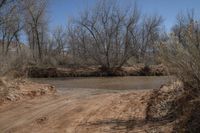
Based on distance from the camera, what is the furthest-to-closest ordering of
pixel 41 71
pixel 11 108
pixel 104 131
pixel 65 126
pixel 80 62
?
pixel 80 62, pixel 41 71, pixel 11 108, pixel 65 126, pixel 104 131

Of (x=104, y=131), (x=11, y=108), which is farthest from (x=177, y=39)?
(x=11, y=108)

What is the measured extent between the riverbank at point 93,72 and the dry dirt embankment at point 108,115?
24487 millimetres

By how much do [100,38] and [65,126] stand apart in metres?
34.1

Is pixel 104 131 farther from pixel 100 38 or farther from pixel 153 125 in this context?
pixel 100 38

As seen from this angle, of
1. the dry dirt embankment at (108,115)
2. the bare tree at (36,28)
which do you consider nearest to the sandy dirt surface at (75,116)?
the dry dirt embankment at (108,115)

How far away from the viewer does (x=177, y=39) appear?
10.8 metres

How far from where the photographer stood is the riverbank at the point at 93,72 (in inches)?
1544

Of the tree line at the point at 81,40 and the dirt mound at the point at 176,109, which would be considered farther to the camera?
the tree line at the point at 81,40

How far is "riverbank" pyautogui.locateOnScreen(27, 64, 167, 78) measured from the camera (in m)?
39.2

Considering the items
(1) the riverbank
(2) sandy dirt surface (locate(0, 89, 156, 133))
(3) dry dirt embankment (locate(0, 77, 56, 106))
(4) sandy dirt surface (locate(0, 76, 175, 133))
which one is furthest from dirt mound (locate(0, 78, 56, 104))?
(1) the riverbank

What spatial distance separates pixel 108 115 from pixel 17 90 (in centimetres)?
659

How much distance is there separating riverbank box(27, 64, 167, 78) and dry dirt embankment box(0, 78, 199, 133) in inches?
964

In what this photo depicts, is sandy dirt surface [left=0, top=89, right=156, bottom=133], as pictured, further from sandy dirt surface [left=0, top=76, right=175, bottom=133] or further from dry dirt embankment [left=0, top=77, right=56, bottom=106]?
dry dirt embankment [left=0, top=77, right=56, bottom=106]

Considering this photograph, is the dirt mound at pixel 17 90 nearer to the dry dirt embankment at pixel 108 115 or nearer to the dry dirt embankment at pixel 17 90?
the dry dirt embankment at pixel 17 90
